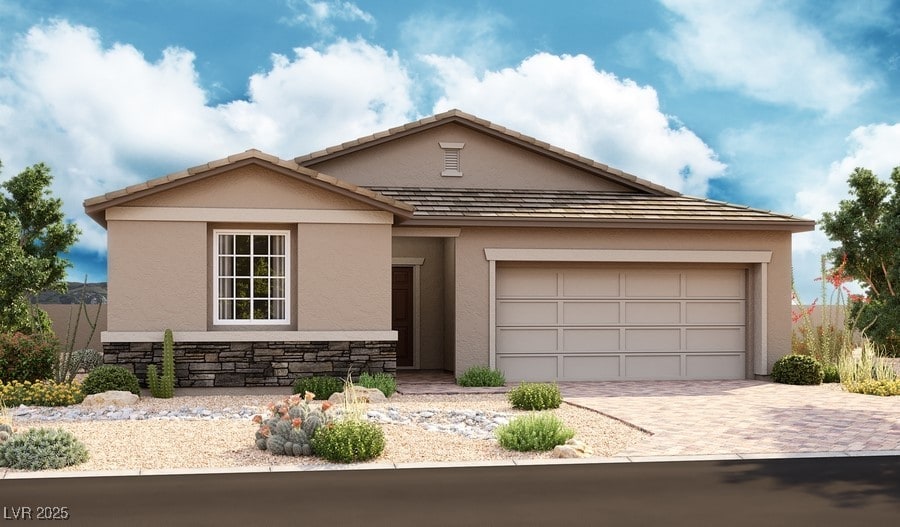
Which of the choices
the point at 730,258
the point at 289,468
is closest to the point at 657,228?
the point at 730,258

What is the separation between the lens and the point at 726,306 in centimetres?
1866

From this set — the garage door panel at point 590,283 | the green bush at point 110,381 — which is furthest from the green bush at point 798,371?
the green bush at point 110,381

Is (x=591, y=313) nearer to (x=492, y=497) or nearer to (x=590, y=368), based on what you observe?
(x=590, y=368)

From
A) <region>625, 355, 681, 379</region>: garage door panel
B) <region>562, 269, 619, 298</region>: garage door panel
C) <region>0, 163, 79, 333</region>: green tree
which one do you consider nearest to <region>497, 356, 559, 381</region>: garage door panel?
<region>562, 269, 619, 298</region>: garage door panel

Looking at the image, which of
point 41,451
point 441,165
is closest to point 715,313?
point 441,165

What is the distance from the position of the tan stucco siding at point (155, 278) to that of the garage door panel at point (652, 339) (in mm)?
8149

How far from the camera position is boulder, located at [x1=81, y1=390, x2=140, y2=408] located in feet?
45.8

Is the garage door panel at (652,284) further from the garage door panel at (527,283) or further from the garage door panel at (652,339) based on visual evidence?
the garage door panel at (527,283)

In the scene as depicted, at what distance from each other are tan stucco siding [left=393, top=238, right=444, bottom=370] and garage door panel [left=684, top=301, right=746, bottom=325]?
17.3 feet

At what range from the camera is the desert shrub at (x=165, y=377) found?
14.8 metres

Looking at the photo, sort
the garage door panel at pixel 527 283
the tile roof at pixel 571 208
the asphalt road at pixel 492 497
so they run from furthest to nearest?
the garage door panel at pixel 527 283 < the tile roof at pixel 571 208 < the asphalt road at pixel 492 497

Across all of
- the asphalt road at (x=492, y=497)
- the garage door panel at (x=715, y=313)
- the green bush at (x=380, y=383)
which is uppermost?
the garage door panel at (x=715, y=313)

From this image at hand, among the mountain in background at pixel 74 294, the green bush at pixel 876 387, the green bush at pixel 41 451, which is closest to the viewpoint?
the green bush at pixel 41 451

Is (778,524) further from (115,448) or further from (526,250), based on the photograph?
(526,250)
